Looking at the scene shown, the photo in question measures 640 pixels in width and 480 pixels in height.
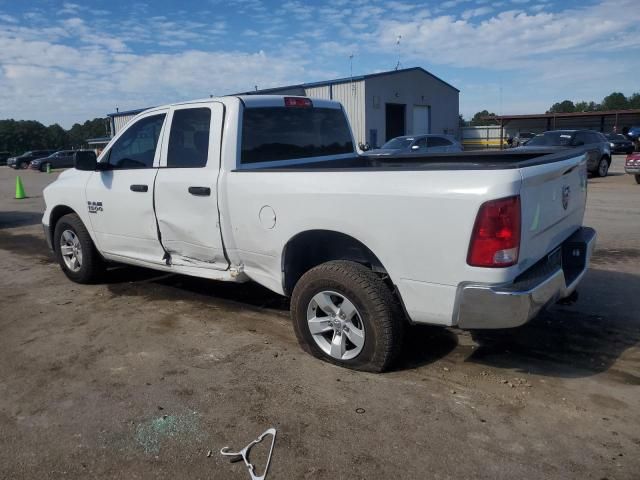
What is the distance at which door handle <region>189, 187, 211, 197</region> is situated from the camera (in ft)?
14.3

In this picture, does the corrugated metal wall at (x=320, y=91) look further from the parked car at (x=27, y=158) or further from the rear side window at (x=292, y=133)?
the rear side window at (x=292, y=133)

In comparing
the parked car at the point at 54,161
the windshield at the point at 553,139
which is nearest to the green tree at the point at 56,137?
the parked car at the point at 54,161

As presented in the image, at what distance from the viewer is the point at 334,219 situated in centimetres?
357

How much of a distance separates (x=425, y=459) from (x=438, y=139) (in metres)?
17.4

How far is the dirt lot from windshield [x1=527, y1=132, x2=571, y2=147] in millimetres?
12380

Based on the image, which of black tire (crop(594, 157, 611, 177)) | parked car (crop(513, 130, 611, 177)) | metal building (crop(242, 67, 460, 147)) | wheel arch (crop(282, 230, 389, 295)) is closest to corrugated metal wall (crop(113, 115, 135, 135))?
metal building (crop(242, 67, 460, 147))

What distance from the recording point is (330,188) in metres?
3.58

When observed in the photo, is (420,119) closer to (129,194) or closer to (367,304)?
(129,194)

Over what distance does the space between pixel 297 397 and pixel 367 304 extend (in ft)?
Answer: 2.47

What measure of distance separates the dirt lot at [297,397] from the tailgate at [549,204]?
887mm

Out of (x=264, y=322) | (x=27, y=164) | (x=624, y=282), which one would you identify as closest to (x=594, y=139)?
(x=624, y=282)

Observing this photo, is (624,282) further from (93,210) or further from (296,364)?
(93,210)

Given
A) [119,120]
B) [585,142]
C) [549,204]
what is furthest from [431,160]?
[119,120]

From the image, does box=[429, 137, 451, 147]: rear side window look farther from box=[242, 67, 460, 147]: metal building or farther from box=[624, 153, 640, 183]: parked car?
box=[242, 67, 460, 147]: metal building
